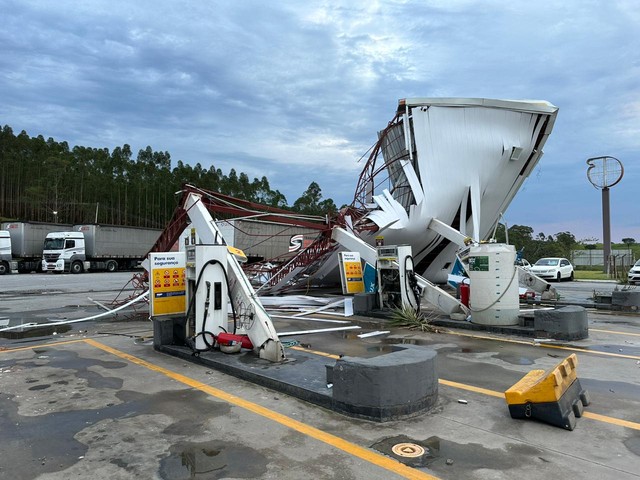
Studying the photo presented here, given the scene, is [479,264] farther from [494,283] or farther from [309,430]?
[309,430]

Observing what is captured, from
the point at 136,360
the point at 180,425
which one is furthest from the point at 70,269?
the point at 180,425

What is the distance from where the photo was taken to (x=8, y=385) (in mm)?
6039

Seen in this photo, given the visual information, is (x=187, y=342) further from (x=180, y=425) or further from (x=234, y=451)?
(x=234, y=451)

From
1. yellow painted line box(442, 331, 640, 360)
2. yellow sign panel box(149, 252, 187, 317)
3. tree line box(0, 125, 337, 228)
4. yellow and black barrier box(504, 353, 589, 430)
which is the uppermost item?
tree line box(0, 125, 337, 228)

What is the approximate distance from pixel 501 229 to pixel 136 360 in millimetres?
37995

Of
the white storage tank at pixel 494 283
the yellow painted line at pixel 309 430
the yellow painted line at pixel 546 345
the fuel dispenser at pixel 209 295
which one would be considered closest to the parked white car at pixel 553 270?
the white storage tank at pixel 494 283

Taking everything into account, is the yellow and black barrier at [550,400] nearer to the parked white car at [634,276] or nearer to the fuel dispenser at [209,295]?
the fuel dispenser at [209,295]

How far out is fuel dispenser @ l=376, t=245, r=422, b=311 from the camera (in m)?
11.5

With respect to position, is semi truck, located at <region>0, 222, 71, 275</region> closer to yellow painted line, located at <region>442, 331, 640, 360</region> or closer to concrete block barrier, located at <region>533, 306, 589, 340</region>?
yellow painted line, located at <region>442, 331, 640, 360</region>

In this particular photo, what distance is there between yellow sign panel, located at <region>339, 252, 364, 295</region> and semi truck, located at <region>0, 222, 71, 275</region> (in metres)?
31.2

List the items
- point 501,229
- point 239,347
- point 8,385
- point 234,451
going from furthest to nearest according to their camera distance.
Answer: point 501,229
point 239,347
point 8,385
point 234,451

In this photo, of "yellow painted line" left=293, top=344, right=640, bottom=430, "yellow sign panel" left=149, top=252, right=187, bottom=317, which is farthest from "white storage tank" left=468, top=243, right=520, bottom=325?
"yellow sign panel" left=149, top=252, right=187, bottom=317

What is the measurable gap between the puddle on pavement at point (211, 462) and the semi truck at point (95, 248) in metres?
36.3

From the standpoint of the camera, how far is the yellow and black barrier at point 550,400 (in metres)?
4.36
